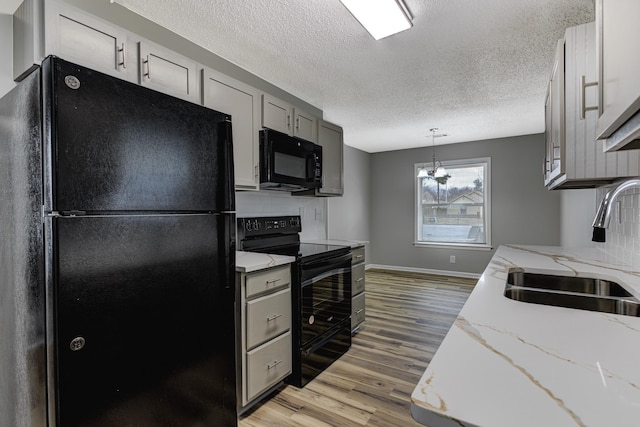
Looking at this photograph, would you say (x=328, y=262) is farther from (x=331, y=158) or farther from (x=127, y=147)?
(x=127, y=147)

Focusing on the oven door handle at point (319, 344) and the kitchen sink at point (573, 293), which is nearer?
the kitchen sink at point (573, 293)

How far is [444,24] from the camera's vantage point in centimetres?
203

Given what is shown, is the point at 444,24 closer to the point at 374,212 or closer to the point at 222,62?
the point at 222,62

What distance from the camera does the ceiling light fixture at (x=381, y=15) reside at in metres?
1.73

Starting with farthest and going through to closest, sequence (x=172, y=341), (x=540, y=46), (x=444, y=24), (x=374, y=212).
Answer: (x=374, y=212), (x=540, y=46), (x=444, y=24), (x=172, y=341)

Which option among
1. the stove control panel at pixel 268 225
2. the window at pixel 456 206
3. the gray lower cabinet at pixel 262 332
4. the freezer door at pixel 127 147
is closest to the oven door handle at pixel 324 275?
the gray lower cabinet at pixel 262 332

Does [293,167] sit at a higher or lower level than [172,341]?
higher

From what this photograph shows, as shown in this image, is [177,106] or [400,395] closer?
[177,106]

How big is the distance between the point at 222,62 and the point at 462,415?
2683 millimetres

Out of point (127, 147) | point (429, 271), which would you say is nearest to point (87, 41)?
point (127, 147)

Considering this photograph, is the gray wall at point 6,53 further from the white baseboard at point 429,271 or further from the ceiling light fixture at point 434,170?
the white baseboard at point 429,271

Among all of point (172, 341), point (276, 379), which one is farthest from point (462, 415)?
point (276, 379)

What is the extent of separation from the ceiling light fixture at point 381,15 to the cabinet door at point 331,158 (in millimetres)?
1229

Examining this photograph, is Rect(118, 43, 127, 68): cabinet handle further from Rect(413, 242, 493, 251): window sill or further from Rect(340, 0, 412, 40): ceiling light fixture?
Rect(413, 242, 493, 251): window sill
